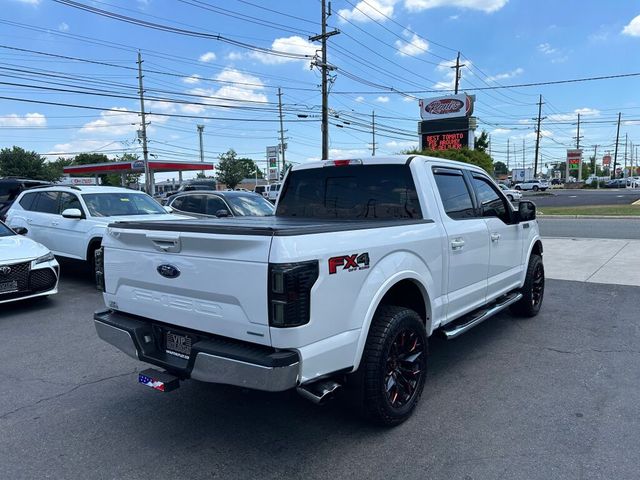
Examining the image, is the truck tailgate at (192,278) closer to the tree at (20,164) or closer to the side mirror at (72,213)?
the side mirror at (72,213)

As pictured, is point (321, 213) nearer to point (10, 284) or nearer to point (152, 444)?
point (152, 444)

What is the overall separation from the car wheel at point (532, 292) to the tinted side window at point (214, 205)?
7173 millimetres

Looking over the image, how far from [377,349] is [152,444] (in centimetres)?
166

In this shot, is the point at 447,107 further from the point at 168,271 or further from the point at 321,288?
the point at 321,288

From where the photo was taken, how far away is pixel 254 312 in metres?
2.74

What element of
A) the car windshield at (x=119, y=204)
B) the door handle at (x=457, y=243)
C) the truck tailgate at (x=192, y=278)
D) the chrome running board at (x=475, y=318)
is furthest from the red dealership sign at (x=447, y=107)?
the truck tailgate at (x=192, y=278)

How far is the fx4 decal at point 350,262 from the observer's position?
9.30ft

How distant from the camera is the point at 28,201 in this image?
9.98 metres

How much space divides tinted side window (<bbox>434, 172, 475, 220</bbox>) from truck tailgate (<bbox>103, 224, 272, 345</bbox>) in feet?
7.21

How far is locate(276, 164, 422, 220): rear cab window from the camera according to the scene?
4238 millimetres

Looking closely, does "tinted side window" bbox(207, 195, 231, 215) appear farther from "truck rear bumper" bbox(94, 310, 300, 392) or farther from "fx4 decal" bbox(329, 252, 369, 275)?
"fx4 decal" bbox(329, 252, 369, 275)

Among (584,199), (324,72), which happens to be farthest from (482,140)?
(324,72)

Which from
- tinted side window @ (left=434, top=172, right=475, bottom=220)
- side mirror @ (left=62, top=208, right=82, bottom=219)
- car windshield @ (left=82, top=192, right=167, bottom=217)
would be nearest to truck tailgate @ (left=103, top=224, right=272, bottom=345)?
tinted side window @ (left=434, top=172, right=475, bottom=220)

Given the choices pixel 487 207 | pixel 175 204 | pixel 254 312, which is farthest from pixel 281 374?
pixel 175 204
